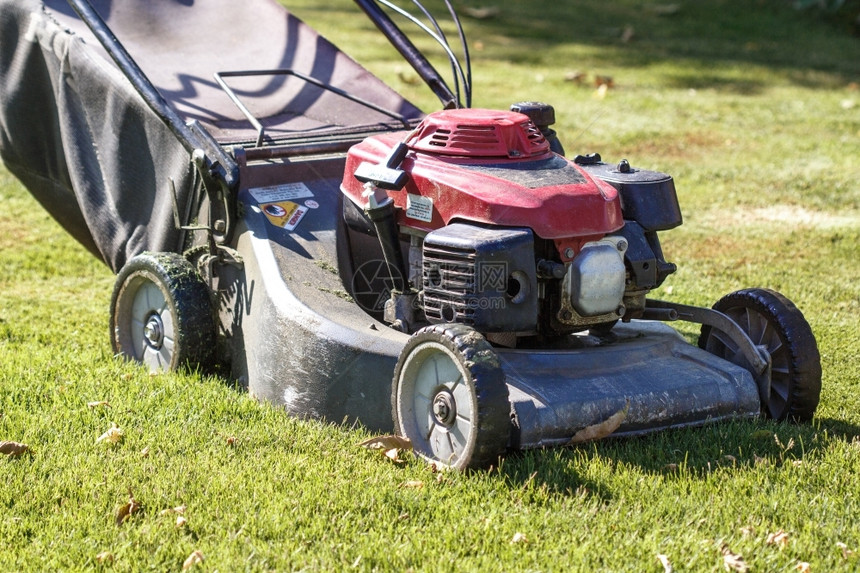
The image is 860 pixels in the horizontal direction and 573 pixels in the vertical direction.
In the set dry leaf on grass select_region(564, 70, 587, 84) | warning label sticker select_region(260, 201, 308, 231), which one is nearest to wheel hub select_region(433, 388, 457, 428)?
warning label sticker select_region(260, 201, 308, 231)

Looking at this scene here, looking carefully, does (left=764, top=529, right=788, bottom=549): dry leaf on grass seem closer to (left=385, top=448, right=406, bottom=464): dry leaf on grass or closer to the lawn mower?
the lawn mower

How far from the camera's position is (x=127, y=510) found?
3.57 meters

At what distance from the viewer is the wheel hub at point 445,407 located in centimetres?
384

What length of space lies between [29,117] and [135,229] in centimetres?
101

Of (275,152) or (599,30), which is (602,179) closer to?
(275,152)

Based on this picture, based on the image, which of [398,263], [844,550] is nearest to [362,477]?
[398,263]

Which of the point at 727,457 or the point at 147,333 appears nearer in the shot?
the point at 727,457

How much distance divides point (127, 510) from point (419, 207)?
54.2 inches

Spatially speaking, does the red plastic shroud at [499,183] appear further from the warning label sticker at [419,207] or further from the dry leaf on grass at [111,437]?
the dry leaf on grass at [111,437]

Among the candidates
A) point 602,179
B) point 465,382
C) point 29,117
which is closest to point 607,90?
point 29,117

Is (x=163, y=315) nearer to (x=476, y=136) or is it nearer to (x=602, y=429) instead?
(x=476, y=136)

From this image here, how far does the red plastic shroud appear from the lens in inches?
157

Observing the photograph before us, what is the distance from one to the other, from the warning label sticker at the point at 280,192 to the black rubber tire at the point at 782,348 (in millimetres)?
1697

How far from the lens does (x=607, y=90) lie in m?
11.6
